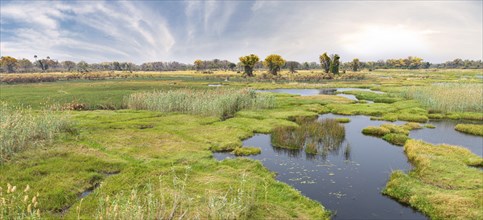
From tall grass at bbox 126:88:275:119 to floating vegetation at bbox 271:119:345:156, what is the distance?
9.20 m

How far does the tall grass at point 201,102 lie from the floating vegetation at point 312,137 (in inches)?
362

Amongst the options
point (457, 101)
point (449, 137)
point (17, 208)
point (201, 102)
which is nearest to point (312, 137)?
point (449, 137)

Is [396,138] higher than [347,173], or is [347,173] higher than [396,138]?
[396,138]

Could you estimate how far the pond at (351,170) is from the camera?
543 inches

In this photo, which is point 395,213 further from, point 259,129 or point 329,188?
point 259,129

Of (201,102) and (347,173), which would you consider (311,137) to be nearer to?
(347,173)

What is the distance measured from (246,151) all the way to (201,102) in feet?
48.2

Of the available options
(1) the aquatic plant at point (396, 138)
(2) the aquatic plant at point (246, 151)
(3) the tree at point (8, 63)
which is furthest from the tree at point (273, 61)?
(3) the tree at point (8, 63)

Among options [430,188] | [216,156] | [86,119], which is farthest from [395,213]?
[86,119]

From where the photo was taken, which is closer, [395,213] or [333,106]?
[395,213]

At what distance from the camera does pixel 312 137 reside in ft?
83.4

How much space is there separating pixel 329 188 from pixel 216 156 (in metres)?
8.12

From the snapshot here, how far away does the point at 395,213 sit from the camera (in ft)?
43.5

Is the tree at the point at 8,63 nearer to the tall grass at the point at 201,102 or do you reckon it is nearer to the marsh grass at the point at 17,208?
the tall grass at the point at 201,102
